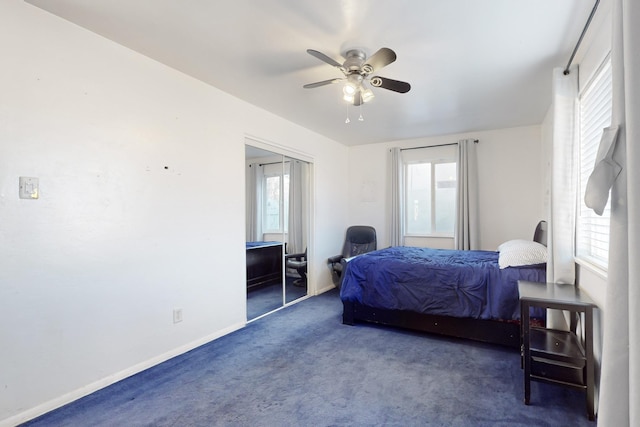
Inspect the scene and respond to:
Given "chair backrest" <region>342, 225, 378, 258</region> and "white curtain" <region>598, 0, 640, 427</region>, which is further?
"chair backrest" <region>342, 225, 378, 258</region>

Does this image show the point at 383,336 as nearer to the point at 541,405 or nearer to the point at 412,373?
the point at 412,373

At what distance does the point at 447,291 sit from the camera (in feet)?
9.96

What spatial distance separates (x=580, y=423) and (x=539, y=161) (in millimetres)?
3590

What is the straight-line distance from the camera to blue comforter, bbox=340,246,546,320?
9.30 feet

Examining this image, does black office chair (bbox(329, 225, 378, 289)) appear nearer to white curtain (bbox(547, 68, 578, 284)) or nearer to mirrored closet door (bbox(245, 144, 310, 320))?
mirrored closet door (bbox(245, 144, 310, 320))

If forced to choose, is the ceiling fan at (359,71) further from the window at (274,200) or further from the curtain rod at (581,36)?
the window at (274,200)

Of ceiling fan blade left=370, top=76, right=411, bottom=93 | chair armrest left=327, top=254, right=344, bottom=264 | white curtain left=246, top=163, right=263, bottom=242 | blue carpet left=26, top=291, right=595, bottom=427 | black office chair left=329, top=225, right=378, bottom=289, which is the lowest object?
blue carpet left=26, top=291, right=595, bottom=427

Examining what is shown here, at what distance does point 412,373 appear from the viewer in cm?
245

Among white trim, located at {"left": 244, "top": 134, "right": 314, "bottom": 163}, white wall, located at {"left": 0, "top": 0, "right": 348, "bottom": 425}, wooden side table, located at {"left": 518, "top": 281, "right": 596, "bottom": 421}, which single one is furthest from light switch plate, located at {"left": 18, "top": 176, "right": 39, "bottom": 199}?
wooden side table, located at {"left": 518, "top": 281, "right": 596, "bottom": 421}

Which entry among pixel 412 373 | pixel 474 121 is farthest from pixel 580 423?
pixel 474 121

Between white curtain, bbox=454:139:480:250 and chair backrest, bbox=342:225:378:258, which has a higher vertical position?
white curtain, bbox=454:139:480:250

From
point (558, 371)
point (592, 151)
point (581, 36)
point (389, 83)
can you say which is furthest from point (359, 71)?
point (558, 371)

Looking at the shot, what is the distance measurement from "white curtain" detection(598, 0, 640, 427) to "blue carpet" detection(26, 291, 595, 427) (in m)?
1.20

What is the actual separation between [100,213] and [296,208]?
254 centimetres
